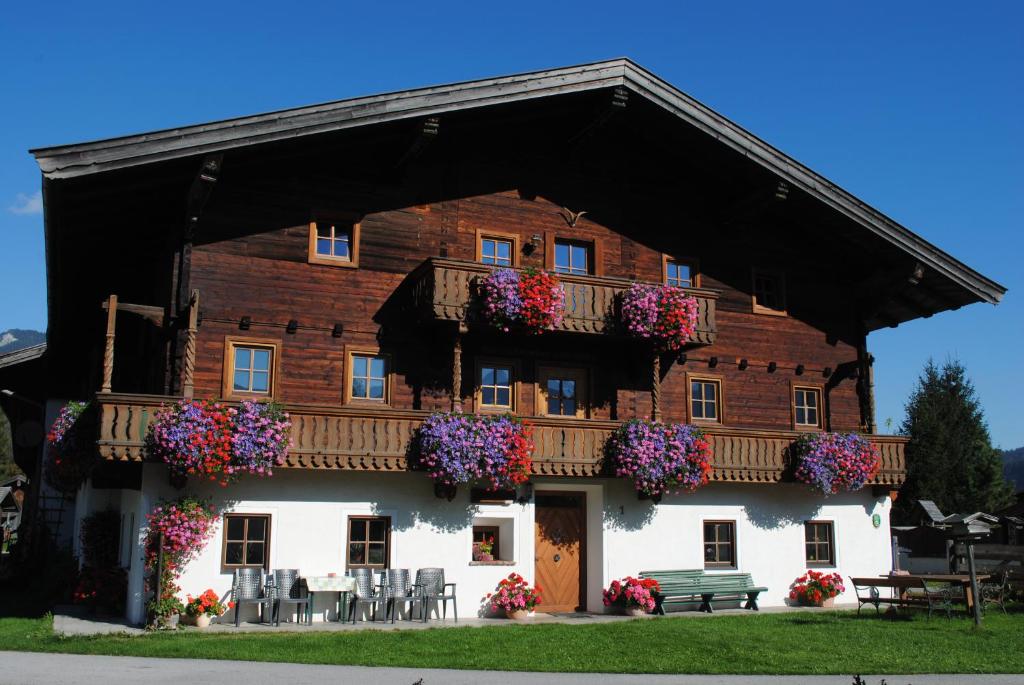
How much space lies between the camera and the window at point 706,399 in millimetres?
23188

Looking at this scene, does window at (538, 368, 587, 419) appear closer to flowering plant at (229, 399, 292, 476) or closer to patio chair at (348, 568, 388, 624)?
patio chair at (348, 568, 388, 624)

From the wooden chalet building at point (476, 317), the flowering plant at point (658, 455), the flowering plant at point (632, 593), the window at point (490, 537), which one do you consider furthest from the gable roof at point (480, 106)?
the flowering plant at point (632, 593)

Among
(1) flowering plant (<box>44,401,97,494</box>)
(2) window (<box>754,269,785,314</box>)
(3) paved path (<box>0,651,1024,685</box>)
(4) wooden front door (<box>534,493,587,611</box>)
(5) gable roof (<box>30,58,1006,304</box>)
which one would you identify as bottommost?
(3) paved path (<box>0,651,1024,685</box>)

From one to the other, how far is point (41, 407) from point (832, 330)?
75.1 feet

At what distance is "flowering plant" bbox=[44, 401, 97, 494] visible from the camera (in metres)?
18.9

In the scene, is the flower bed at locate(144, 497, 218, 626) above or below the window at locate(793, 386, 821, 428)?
below

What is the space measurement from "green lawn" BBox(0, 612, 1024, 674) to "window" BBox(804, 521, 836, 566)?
4647 millimetres

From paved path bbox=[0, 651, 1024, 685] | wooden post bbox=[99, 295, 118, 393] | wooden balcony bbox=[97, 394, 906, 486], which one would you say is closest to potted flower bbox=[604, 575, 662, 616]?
wooden balcony bbox=[97, 394, 906, 486]

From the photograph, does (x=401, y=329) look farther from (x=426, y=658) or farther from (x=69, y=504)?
(x=69, y=504)

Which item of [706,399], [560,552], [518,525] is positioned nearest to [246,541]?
[518,525]

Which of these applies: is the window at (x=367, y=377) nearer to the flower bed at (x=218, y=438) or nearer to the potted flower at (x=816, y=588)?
the flower bed at (x=218, y=438)

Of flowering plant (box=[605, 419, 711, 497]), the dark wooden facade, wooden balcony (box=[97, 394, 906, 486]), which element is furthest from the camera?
flowering plant (box=[605, 419, 711, 497])

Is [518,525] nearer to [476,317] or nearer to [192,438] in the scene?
[476,317]

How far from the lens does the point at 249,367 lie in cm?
1950
